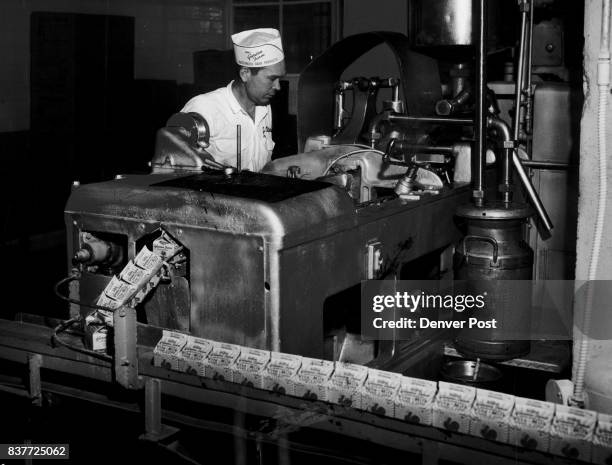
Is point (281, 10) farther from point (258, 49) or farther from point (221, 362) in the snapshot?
point (221, 362)

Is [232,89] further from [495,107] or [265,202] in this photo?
[265,202]

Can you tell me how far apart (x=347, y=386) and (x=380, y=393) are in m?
0.10

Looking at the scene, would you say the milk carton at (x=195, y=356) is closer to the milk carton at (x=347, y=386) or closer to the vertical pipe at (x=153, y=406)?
the vertical pipe at (x=153, y=406)

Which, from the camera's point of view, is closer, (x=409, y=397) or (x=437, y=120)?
(x=409, y=397)

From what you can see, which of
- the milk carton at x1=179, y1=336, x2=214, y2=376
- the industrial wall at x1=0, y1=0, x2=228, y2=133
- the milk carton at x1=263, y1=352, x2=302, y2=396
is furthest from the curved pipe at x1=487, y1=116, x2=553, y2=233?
the industrial wall at x1=0, y1=0, x2=228, y2=133

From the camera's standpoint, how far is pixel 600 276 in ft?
8.81

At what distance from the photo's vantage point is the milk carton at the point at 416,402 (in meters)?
2.17

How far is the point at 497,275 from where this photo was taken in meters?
3.42

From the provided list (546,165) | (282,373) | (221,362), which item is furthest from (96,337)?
(546,165)

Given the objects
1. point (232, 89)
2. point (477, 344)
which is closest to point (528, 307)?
point (477, 344)

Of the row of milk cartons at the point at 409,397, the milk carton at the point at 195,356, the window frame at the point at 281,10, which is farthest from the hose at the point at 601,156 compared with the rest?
the window frame at the point at 281,10

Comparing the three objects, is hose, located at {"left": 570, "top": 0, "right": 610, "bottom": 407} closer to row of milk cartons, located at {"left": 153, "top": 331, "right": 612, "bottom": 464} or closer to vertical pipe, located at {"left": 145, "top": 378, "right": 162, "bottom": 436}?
row of milk cartons, located at {"left": 153, "top": 331, "right": 612, "bottom": 464}

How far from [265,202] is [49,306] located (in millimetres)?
3471

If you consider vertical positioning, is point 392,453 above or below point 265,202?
below
